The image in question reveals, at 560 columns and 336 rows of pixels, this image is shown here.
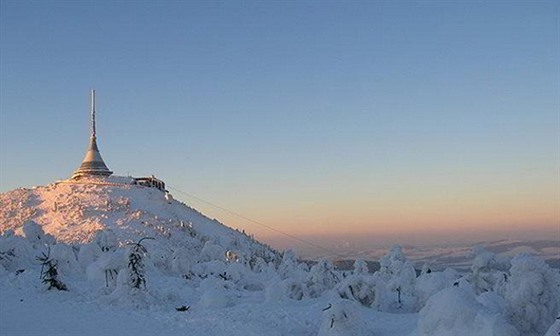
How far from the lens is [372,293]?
25609mm

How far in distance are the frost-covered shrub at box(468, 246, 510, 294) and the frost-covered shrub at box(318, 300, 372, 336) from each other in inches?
396

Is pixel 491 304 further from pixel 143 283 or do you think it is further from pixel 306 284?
pixel 143 283

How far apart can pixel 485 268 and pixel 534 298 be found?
34.7ft

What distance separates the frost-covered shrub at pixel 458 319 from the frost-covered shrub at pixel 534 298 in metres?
2.29

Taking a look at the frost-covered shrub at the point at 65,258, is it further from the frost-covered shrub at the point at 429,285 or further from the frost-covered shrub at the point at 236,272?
the frost-covered shrub at the point at 429,285

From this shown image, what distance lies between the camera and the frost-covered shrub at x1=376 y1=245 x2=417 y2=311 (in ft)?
86.0

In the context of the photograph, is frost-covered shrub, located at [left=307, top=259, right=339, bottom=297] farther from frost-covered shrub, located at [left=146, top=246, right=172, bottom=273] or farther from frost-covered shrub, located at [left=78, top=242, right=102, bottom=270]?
frost-covered shrub, located at [left=78, top=242, right=102, bottom=270]

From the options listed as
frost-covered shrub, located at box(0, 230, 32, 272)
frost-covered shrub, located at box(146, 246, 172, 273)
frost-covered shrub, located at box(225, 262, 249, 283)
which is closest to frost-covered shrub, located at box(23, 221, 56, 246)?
frost-covered shrub, located at box(0, 230, 32, 272)

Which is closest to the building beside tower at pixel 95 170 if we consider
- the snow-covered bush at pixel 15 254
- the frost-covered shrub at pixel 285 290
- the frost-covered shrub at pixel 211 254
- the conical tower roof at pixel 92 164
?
the conical tower roof at pixel 92 164

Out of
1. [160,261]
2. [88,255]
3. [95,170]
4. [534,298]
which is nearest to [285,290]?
[534,298]

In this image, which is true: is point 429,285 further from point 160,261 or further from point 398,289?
point 160,261

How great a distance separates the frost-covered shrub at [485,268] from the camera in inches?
1032

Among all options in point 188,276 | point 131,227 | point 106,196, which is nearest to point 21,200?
point 106,196

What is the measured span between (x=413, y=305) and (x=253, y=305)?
22.7 feet
